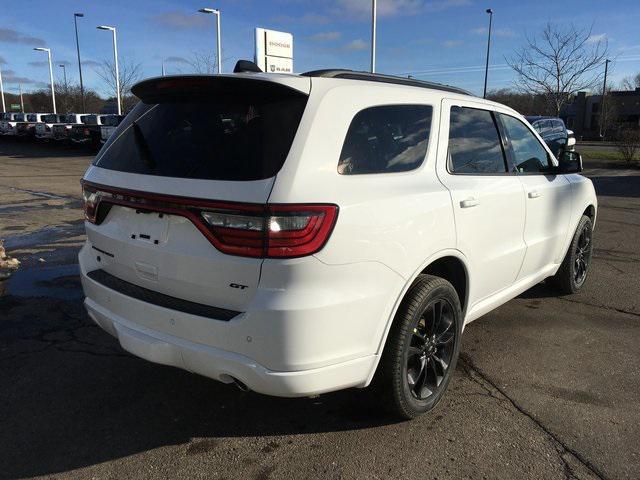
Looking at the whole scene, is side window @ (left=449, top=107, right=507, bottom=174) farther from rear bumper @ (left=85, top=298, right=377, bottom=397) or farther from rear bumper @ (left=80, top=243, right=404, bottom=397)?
rear bumper @ (left=85, top=298, right=377, bottom=397)

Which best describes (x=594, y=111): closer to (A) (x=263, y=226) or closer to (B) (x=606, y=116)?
(B) (x=606, y=116)

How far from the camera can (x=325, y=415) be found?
320cm

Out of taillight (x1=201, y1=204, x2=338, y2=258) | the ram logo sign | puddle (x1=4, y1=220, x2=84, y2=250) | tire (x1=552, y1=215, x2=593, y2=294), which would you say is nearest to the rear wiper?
taillight (x1=201, y1=204, x2=338, y2=258)

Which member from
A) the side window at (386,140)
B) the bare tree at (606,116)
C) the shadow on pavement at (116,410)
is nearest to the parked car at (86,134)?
the shadow on pavement at (116,410)

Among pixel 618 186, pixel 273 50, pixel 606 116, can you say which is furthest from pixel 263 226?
pixel 606 116

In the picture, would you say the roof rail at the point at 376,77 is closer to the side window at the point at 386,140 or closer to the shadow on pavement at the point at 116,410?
the side window at the point at 386,140

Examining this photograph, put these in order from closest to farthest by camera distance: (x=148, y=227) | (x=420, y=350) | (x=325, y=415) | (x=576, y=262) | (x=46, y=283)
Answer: (x=148, y=227) → (x=420, y=350) → (x=325, y=415) → (x=576, y=262) → (x=46, y=283)

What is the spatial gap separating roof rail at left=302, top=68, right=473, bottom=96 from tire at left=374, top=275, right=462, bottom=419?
47.3 inches

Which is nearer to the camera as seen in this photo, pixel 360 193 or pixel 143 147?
pixel 360 193

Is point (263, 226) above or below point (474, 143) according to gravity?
below

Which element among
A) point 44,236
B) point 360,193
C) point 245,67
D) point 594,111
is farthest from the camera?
point 594,111

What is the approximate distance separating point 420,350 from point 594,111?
76.9 m

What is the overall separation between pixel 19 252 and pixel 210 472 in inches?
214

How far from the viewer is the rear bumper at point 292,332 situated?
235 centimetres
